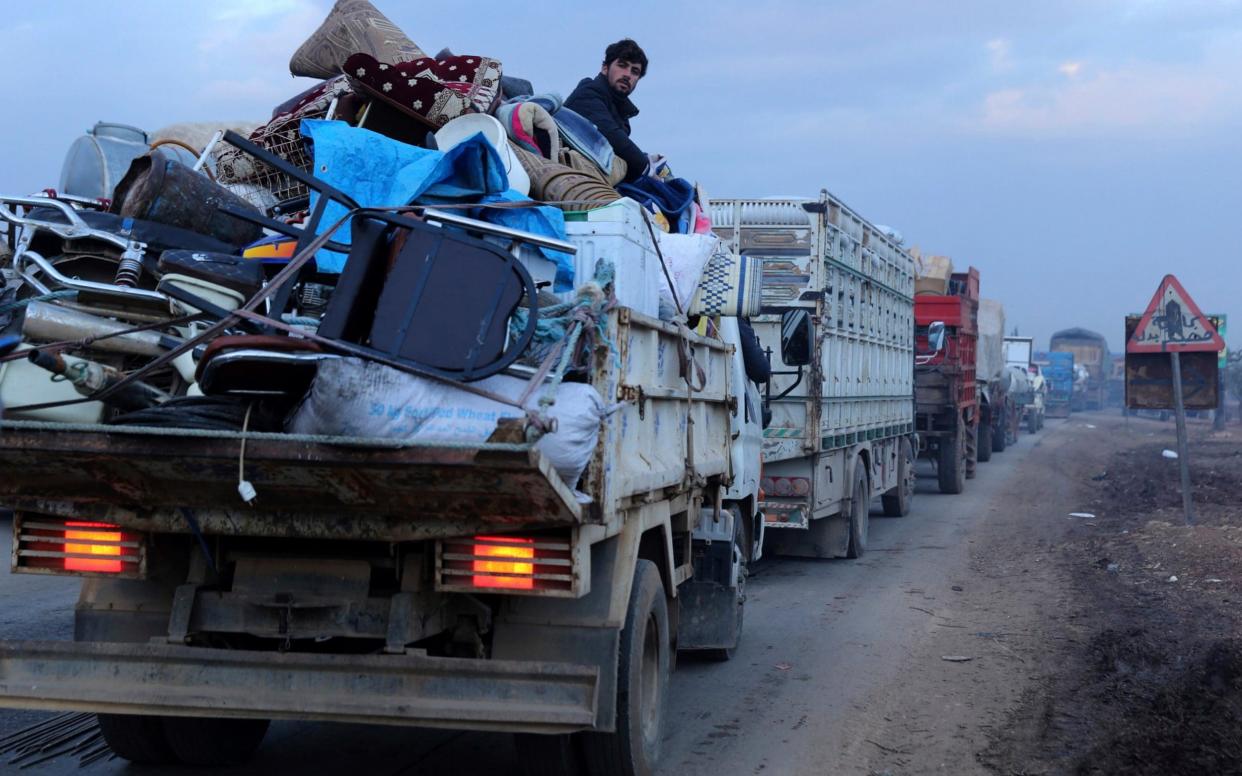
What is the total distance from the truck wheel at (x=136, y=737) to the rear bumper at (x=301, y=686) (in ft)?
2.62

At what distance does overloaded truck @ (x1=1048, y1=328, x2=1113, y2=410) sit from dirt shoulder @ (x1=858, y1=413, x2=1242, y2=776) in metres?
58.0

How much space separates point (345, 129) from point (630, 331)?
1472 mm

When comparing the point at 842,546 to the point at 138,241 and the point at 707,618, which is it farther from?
the point at 138,241

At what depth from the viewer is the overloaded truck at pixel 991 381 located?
80.1 feet

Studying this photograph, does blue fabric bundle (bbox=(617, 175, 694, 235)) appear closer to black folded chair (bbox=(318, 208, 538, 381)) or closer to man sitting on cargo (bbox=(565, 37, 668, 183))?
man sitting on cargo (bbox=(565, 37, 668, 183))

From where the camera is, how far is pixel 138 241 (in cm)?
513

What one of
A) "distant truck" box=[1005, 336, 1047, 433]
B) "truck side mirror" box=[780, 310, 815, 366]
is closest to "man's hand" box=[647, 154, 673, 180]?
"truck side mirror" box=[780, 310, 815, 366]

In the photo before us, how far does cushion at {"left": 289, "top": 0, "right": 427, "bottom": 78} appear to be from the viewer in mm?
7699

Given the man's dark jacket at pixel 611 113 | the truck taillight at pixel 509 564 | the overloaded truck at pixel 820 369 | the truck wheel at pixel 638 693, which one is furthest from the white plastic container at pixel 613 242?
the overloaded truck at pixel 820 369

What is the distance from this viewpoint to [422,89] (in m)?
6.21

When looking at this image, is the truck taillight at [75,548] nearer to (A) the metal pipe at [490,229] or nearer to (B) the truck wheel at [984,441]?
(A) the metal pipe at [490,229]

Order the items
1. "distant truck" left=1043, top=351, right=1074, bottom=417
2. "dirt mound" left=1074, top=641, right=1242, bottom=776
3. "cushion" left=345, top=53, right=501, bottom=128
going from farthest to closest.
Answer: "distant truck" left=1043, top=351, right=1074, bottom=417 < "cushion" left=345, top=53, right=501, bottom=128 < "dirt mound" left=1074, top=641, right=1242, bottom=776

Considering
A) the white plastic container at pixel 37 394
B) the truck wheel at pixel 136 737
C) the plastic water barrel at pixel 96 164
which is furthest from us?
the plastic water barrel at pixel 96 164

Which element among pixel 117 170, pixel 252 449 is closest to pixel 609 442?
pixel 252 449
